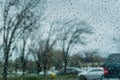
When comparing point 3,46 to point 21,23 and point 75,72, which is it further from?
point 75,72

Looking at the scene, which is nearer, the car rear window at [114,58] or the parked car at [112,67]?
the parked car at [112,67]

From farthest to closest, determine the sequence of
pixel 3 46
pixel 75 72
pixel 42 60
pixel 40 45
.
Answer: pixel 75 72 < pixel 42 60 < pixel 40 45 < pixel 3 46

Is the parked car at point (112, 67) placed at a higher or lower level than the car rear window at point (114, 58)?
lower

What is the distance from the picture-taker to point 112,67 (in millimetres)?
12383

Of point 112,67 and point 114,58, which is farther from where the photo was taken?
point 114,58

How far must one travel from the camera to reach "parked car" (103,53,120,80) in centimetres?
1209

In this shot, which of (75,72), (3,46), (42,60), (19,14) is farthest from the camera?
(75,72)

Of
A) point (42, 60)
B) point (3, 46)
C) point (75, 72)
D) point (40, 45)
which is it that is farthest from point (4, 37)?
point (75, 72)

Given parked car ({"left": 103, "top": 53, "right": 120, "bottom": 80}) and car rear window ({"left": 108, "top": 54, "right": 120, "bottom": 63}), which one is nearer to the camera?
parked car ({"left": 103, "top": 53, "right": 120, "bottom": 80})

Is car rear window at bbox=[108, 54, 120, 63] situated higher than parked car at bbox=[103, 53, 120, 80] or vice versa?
car rear window at bbox=[108, 54, 120, 63]

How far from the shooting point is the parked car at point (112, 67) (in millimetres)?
12086

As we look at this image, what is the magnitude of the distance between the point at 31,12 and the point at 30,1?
33.9 inches

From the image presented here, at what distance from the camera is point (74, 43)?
46250mm

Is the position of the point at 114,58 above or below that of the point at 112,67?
above
